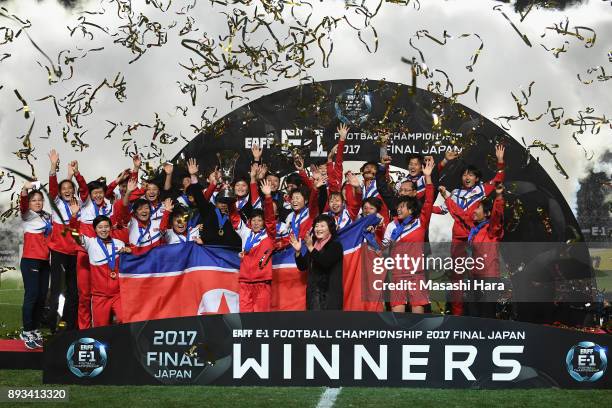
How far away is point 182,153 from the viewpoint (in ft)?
40.1

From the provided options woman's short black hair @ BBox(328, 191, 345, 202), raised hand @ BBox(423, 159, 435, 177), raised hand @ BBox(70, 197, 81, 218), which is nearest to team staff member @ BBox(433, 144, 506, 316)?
raised hand @ BBox(423, 159, 435, 177)

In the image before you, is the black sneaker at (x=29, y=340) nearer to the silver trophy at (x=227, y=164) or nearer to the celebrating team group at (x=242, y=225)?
the celebrating team group at (x=242, y=225)

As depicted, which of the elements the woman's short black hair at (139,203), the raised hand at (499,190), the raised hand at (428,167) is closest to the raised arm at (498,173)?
the raised hand at (499,190)

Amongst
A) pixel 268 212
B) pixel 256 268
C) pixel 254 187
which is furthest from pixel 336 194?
pixel 256 268

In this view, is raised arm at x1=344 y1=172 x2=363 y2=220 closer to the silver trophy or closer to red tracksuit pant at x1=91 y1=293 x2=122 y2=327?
the silver trophy

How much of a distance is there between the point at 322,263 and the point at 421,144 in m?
3.73

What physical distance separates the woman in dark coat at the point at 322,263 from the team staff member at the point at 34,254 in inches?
116

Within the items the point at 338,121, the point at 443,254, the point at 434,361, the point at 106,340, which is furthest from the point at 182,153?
the point at 434,361

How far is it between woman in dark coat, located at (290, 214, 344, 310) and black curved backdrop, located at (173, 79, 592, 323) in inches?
117

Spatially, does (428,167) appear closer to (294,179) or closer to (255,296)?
(294,179)

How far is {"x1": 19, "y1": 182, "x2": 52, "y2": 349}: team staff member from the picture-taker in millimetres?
9617

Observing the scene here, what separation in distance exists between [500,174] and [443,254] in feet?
3.57

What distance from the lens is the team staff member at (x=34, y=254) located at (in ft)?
31.6

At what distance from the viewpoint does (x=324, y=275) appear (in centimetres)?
868
